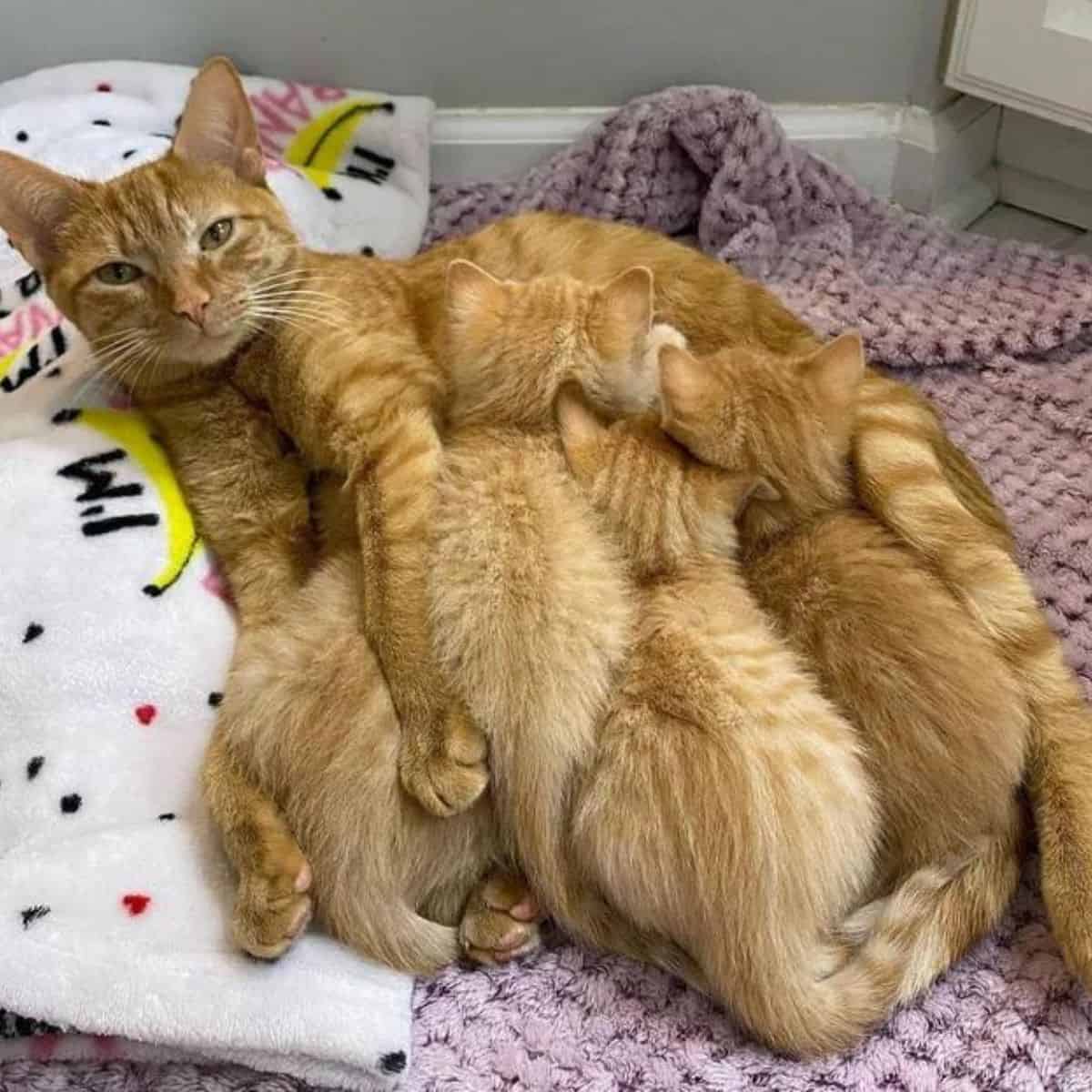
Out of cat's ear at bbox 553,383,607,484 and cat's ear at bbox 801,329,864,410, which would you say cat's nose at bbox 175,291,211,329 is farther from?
cat's ear at bbox 801,329,864,410

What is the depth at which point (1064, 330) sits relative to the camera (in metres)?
2.01

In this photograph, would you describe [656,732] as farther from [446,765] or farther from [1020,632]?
[1020,632]

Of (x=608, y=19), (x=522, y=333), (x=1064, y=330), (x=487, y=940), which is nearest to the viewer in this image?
(x=487, y=940)

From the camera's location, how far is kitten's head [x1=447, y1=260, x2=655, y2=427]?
1.46 metres

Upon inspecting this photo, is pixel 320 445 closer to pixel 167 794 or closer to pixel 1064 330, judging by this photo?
pixel 167 794

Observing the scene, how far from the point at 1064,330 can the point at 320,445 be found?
44.0 inches

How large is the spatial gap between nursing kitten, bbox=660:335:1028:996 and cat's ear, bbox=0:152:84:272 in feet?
2.32

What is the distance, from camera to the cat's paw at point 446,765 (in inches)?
50.1

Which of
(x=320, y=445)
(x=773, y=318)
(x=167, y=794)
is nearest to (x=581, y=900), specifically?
(x=167, y=794)

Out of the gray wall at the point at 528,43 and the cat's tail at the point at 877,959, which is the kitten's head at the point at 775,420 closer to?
the cat's tail at the point at 877,959

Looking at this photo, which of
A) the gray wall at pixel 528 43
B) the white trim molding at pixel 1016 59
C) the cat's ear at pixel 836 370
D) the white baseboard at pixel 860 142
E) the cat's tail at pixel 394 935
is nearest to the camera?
the cat's tail at pixel 394 935

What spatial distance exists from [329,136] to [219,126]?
619 millimetres

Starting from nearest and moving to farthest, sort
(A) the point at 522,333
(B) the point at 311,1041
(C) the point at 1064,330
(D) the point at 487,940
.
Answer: (B) the point at 311,1041 < (D) the point at 487,940 < (A) the point at 522,333 < (C) the point at 1064,330

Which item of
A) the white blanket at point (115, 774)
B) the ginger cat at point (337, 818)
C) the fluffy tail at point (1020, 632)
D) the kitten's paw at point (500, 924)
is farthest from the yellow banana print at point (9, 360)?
the fluffy tail at point (1020, 632)
